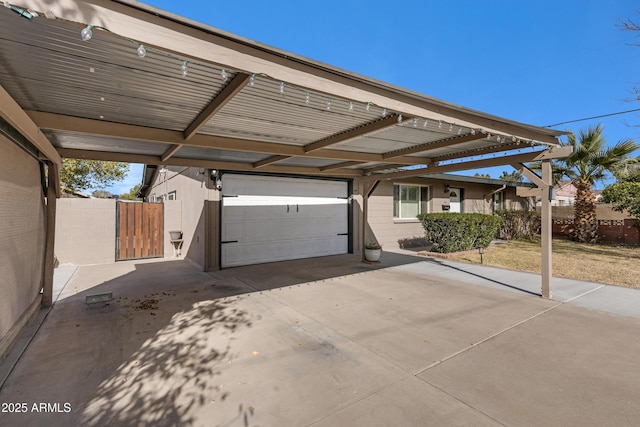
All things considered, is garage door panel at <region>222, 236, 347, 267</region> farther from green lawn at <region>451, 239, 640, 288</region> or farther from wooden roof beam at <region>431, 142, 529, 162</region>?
wooden roof beam at <region>431, 142, 529, 162</region>

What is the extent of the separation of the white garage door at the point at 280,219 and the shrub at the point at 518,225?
7973 mm

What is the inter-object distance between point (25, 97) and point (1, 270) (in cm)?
169

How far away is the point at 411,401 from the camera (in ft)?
7.42

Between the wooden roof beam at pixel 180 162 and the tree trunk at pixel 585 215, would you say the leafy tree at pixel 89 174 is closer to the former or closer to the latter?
the wooden roof beam at pixel 180 162

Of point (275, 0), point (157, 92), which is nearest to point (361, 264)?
point (157, 92)

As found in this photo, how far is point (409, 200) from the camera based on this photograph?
11.2 metres

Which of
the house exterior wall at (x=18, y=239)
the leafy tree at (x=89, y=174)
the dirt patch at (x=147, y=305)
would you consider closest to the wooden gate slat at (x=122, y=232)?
the house exterior wall at (x=18, y=239)

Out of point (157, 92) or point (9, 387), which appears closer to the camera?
point (9, 387)

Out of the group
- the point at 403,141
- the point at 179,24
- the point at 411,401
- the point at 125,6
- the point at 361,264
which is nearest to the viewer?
the point at 125,6

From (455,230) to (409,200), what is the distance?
8.42 ft

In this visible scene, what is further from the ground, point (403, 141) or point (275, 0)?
point (275, 0)

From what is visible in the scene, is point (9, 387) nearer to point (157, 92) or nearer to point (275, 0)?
point (157, 92)

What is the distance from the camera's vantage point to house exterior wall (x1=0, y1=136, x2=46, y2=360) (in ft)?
9.74

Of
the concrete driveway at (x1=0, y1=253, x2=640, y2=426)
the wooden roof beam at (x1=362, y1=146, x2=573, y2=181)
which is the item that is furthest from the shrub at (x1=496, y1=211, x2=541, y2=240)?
the concrete driveway at (x1=0, y1=253, x2=640, y2=426)
